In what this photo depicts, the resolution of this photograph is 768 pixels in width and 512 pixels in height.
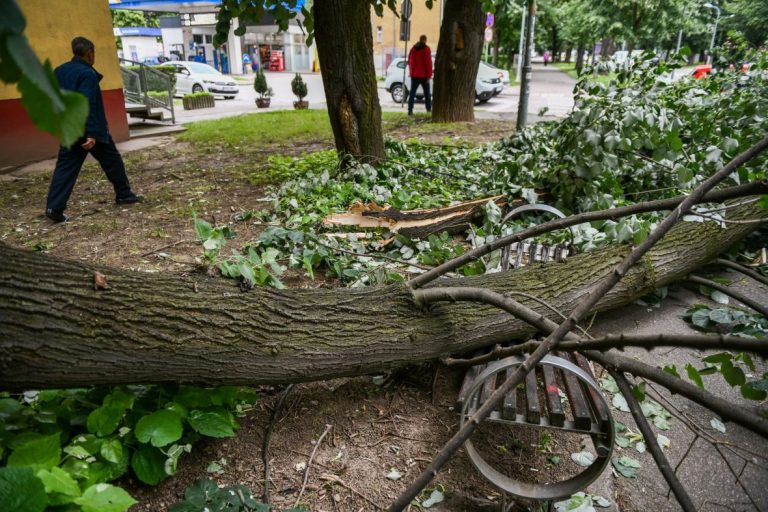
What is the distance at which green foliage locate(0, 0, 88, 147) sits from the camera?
2.07ft

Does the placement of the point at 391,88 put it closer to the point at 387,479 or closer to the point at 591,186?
the point at 591,186

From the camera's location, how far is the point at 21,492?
147 cm

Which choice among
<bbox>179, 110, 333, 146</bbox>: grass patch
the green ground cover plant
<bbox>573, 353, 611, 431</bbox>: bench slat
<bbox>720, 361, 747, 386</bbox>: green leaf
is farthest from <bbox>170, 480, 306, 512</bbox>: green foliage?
<bbox>179, 110, 333, 146</bbox>: grass patch

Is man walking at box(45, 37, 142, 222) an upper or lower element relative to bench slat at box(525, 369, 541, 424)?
upper

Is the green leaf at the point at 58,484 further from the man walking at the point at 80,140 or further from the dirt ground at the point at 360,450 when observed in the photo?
the man walking at the point at 80,140

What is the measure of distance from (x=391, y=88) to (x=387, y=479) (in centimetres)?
1795

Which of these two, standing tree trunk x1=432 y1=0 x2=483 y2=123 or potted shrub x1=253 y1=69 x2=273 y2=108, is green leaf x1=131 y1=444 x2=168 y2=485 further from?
potted shrub x1=253 y1=69 x2=273 y2=108

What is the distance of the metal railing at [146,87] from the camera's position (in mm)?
12391

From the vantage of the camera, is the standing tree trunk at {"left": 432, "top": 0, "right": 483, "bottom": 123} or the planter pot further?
the planter pot

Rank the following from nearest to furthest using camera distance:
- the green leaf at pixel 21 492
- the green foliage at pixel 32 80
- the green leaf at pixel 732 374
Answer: the green foliage at pixel 32 80, the green leaf at pixel 21 492, the green leaf at pixel 732 374

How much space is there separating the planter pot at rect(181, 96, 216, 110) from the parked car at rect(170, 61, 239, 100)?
377cm

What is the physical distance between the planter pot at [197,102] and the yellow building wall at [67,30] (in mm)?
7978

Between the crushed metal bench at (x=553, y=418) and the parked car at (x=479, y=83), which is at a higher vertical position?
the parked car at (x=479, y=83)

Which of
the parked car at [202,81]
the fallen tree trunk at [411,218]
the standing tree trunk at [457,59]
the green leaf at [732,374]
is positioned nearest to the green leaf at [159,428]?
the green leaf at [732,374]
